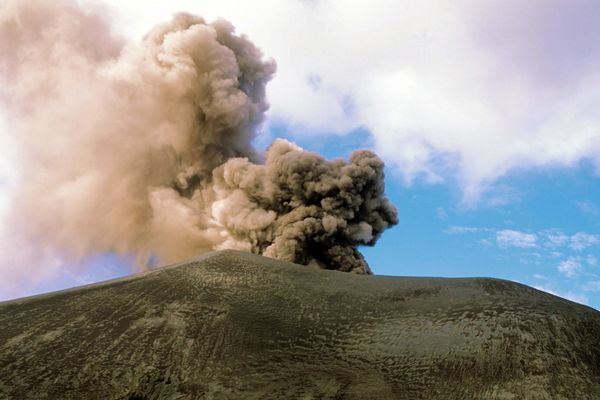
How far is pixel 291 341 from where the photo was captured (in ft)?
47.5

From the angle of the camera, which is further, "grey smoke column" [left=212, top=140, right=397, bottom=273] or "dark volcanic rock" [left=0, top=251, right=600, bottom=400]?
"grey smoke column" [left=212, top=140, right=397, bottom=273]

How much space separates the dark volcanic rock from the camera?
12680 mm

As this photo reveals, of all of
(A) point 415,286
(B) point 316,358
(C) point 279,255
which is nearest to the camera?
(B) point 316,358

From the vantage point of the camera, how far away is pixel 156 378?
12.9 m

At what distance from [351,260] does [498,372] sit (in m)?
23.3

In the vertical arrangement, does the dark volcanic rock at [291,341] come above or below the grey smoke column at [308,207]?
below

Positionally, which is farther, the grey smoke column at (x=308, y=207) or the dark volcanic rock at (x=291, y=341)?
the grey smoke column at (x=308, y=207)

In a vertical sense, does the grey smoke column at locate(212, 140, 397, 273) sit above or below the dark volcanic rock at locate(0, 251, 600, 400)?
above

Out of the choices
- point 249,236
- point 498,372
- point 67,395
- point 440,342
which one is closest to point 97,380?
point 67,395

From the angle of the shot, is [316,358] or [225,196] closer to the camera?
[316,358]

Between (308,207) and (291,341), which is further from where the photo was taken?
(308,207)

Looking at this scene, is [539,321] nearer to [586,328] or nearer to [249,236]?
[586,328]

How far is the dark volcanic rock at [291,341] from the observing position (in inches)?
499

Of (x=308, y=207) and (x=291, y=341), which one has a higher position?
(x=308, y=207)
